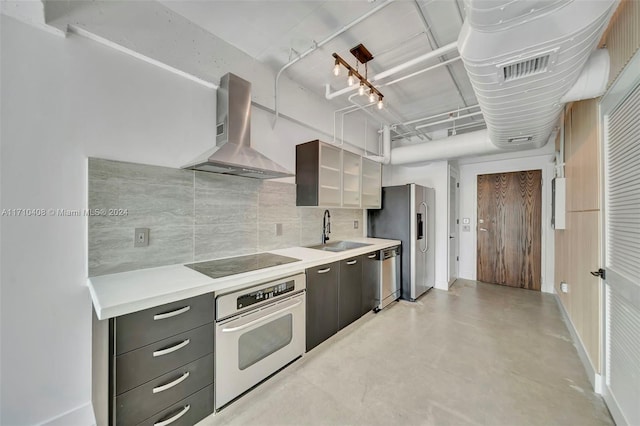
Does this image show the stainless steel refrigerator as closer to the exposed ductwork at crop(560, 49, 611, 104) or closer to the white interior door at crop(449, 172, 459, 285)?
the white interior door at crop(449, 172, 459, 285)

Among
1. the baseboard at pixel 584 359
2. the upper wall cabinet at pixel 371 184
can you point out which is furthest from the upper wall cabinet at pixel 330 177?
the baseboard at pixel 584 359

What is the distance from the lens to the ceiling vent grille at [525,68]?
139 centimetres

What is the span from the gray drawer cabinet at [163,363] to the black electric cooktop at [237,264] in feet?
0.78

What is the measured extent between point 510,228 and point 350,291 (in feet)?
12.0

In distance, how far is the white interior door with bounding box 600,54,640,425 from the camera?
4.27 ft

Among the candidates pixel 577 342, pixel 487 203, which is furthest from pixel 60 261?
pixel 487 203

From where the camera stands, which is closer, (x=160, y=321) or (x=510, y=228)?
(x=160, y=321)

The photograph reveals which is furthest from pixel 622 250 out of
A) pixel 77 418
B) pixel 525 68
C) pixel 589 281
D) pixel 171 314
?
pixel 77 418

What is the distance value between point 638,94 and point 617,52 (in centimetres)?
36

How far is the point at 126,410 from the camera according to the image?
1.15 m

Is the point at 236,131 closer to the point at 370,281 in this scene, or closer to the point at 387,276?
the point at 370,281

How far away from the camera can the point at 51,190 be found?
1.38 metres

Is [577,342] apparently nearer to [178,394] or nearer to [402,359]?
[402,359]

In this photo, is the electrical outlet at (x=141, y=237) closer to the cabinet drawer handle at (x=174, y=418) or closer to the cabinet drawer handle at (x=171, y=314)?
the cabinet drawer handle at (x=171, y=314)
